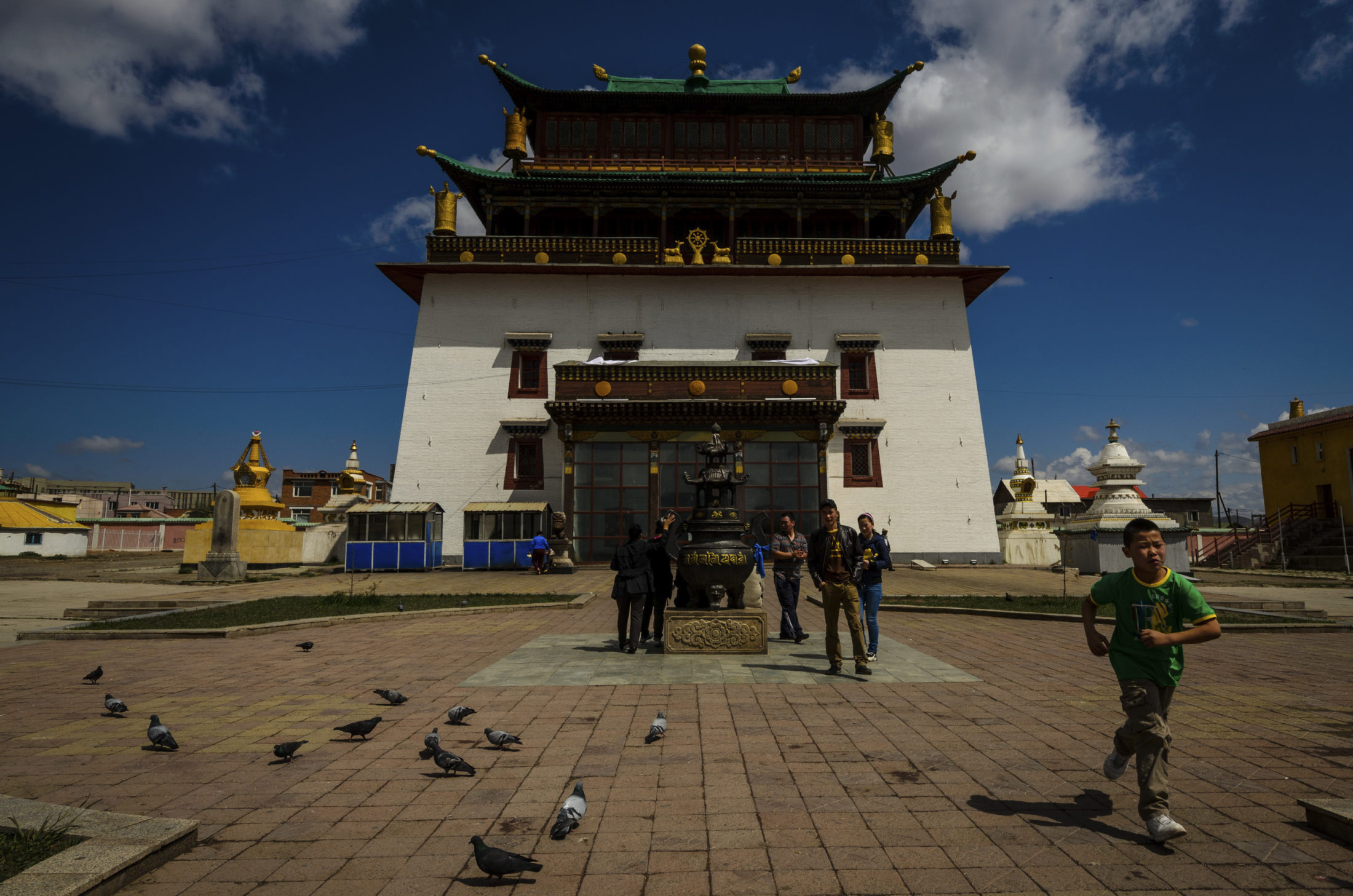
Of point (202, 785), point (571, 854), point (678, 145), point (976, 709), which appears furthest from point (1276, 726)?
point (678, 145)

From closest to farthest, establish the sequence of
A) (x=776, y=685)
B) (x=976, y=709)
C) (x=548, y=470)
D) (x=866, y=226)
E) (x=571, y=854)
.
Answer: (x=571, y=854)
(x=976, y=709)
(x=776, y=685)
(x=548, y=470)
(x=866, y=226)

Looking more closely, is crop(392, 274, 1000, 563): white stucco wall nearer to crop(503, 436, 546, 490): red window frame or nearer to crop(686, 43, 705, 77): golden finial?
crop(503, 436, 546, 490): red window frame

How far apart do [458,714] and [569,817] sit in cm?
233

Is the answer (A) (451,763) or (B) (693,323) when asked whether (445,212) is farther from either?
(A) (451,763)

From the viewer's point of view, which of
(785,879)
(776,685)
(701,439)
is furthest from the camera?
(701,439)

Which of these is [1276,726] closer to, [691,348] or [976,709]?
[976,709]

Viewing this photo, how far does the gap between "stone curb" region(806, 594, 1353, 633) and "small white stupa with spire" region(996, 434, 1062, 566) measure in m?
16.9

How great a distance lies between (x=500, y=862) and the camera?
3047mm

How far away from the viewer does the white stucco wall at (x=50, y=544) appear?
115 ft

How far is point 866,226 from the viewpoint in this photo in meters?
31.9

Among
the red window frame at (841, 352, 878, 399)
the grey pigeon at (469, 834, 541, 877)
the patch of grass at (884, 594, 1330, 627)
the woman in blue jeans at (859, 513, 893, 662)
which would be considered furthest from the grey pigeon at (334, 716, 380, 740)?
the red window frame at (841, 352, 878, 399)

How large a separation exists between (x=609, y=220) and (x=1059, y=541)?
23030 mm

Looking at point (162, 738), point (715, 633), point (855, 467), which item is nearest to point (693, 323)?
point (855, 467)

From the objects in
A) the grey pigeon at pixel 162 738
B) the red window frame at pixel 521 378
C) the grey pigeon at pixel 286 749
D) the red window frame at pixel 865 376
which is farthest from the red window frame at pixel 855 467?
the grey pigeon at pixel 162 738
